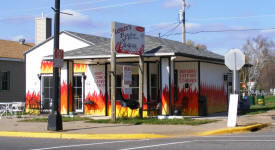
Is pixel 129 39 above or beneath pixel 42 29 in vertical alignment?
beneath

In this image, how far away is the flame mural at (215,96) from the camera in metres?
23.1

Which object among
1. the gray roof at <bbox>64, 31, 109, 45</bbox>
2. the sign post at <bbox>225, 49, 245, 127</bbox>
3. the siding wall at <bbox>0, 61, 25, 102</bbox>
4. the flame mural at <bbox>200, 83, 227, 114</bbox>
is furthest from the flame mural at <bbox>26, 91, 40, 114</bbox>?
the sign post at <bbox>225, 49, 245, 127</bbox>

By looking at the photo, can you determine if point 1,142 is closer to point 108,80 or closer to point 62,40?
point 108,80

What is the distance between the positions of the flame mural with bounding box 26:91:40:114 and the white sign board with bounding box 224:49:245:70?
12.3 m

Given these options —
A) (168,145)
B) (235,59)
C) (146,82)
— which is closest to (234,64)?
(235,59)

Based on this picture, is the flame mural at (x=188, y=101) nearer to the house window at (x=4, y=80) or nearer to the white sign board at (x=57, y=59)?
the white sign board at (x=57, y=59)

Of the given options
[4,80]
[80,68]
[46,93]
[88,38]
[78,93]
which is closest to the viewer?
[80,68]

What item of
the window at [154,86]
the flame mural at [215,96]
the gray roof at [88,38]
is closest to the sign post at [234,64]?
the flame mural at [215,96]

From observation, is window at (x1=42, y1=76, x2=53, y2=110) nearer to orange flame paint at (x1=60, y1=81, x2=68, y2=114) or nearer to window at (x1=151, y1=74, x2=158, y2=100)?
orange flame paint at (x1=60, y1=81, x2=68, y2=114)

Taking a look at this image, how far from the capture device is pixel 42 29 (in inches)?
1212

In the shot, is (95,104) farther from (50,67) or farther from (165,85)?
(165,85)

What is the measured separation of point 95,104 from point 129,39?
569 cm

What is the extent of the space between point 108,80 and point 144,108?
2.66 m

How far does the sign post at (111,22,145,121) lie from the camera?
18328 mm
